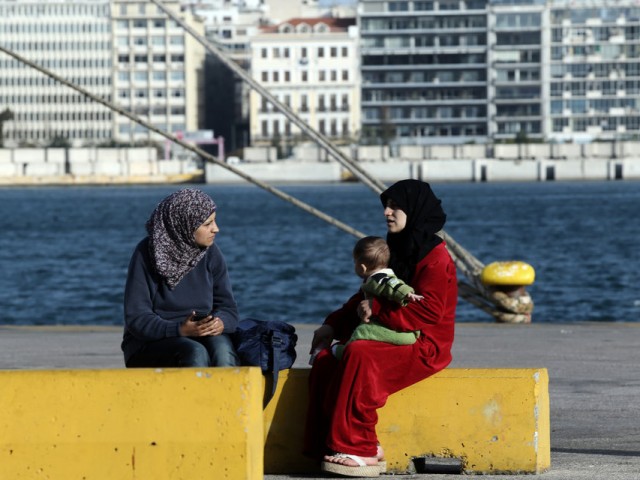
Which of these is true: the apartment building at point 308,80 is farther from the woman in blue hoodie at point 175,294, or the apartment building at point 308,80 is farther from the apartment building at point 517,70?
the woman in blue hoodie at point 175,294

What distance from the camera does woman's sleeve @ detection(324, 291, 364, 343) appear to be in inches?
240

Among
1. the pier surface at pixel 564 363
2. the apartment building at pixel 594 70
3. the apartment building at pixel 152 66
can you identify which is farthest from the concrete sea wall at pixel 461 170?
the pier surface at pixel 564 363

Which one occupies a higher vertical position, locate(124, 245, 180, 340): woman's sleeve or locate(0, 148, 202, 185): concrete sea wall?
locate(124, 245, 180, 340): woman's sleeve

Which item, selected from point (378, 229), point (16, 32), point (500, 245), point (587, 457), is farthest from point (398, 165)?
point (587, 457)

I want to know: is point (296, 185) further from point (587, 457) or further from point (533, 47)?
point (587, 457)

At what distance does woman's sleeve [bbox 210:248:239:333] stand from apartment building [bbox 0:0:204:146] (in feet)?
460

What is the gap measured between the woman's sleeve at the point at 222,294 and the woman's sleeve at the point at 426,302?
22.3 inches

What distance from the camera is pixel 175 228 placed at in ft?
19.6

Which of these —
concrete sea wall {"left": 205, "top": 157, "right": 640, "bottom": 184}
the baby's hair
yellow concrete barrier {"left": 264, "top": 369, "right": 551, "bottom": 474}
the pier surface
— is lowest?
concrete sea wall {"left": 205, "top": 157, "right": 640, "bottom": 184}

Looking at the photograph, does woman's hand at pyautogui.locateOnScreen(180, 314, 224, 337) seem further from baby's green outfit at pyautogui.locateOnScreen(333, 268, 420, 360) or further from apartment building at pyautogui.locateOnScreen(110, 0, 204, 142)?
apartment building at pyautogui.locateOnScreen(110, 0, 204, 142)

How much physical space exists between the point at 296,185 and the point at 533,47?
80.7ft

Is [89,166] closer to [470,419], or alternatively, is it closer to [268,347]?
[268,347]

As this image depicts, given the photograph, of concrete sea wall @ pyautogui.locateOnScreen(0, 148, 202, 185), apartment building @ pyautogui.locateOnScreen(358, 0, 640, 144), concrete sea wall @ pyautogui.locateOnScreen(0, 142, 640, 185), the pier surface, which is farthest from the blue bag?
apartment building @ pyautogui.locateOnScreen(358, 0, 640, 144)

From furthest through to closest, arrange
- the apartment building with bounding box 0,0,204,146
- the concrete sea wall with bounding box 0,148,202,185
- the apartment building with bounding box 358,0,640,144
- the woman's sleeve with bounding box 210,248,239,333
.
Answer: the apartment building with bounding box 0,0,204,146
the apartment building with bounding box 358,0,640,144
the concrete sea wall with bounding box 0,148,202,185
the woman's sleeve with bounding box 210,248,239,333
